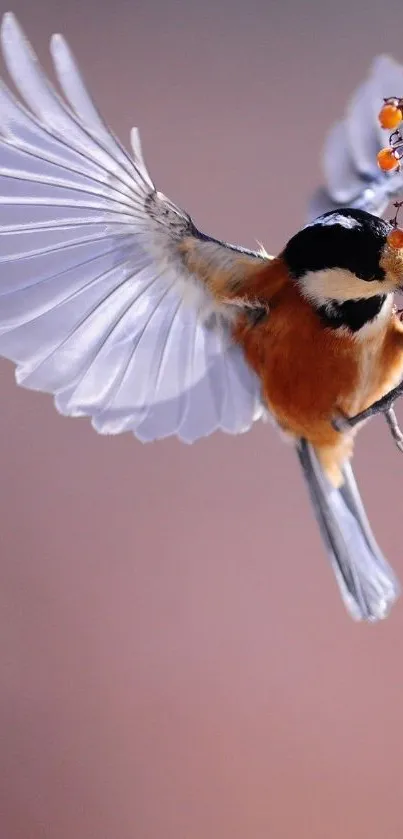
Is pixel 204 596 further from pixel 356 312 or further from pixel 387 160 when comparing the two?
pixel 387 160

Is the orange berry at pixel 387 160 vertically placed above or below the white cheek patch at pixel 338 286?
above

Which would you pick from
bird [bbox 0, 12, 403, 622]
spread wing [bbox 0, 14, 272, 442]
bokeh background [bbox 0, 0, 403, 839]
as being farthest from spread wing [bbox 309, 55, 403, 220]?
bokeh background [bbox 0, 0, 403, 839]

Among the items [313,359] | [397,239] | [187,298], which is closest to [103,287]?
[187,298]

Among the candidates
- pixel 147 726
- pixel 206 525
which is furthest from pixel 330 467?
pixel 147 726

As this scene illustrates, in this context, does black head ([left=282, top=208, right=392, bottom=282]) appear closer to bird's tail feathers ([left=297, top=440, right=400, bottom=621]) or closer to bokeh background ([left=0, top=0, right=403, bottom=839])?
bird's tail feathers ([left=297, top=440, right=400, bottom=621])

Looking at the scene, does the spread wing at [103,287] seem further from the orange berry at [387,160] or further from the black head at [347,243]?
the orange berry at [387,160]

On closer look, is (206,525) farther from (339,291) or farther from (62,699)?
(339,291)

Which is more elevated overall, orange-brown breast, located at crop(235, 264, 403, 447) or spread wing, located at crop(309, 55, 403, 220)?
spread wing, located at crop(309, 55, 403, 220)

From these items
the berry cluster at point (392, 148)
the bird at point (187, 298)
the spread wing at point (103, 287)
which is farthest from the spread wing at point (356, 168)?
the berry cluster at point (392, 148)
